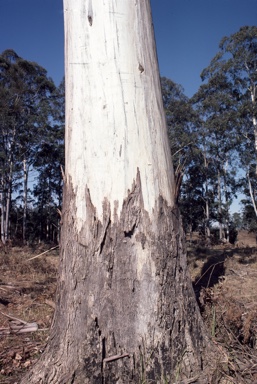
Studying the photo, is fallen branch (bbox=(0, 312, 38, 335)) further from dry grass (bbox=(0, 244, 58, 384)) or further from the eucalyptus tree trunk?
the eucalyptus tree trunk

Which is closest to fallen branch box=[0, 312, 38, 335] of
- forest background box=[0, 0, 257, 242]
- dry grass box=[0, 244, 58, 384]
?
dry grass box=[0, 244, 58, 384]

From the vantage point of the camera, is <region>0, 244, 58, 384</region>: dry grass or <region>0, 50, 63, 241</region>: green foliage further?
<region>0, 50, 63, 241</region>: green foliage

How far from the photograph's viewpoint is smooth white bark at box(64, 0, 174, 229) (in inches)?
67.1

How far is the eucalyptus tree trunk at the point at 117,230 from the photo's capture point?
161 cm

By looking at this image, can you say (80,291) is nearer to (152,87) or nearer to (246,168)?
(152,87)

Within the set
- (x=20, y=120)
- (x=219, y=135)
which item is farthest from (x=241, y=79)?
(x=20, y=120)

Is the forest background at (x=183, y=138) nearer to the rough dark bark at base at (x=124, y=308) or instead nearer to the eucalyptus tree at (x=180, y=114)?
the eucalyptus tree at (x=180, y=114)

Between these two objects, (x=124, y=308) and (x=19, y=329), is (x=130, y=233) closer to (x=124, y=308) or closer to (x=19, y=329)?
(x=124, y=308)

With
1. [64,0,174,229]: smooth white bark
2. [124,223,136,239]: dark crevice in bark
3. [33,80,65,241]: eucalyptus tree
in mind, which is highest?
[33,80,65,241]: eucalyptus tree

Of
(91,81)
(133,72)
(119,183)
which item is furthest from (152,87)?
(119,183)

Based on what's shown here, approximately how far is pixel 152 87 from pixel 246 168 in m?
23.4

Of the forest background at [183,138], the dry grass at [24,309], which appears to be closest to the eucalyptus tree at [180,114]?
the forest background at [183,138]

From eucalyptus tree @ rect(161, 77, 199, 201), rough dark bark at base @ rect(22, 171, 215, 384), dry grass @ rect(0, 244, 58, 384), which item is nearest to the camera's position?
rough dark bark at base @ rect(22, 171, 215, 384)

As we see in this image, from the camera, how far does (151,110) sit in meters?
1.80
